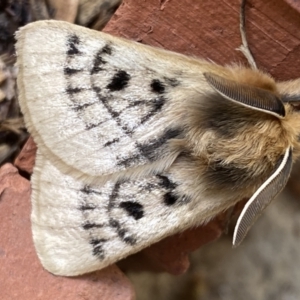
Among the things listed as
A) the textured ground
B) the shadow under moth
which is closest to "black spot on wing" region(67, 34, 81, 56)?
the shadow under moth

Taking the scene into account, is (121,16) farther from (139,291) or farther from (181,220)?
(139,291)

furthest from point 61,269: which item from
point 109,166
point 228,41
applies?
point 228,41

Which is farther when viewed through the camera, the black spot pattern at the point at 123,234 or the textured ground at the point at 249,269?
the textured ground at the point at 249,269

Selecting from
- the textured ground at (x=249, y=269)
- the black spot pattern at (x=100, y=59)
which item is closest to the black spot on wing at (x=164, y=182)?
the black spot pattern at (x=100, y=59)

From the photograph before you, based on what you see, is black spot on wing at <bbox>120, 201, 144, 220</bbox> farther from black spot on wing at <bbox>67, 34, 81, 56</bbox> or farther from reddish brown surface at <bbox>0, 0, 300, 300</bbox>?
black spot on wing at <bbox>67, 34, 81, 56</bbox>

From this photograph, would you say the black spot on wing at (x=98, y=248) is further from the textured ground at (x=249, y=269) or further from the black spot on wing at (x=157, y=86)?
the textured ground at (x=249, y=269)

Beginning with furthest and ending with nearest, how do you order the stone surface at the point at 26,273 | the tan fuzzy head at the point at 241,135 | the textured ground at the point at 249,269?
the textured ground at the point at 249,269, the stone surface at the point at 26,273, the tan fuzzy head at the point at 241,135
